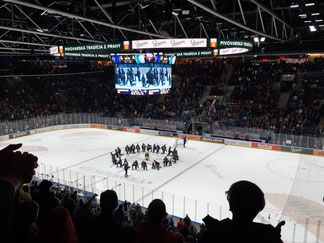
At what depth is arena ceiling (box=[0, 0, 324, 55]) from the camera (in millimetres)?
11461

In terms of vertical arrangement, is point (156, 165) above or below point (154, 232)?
below

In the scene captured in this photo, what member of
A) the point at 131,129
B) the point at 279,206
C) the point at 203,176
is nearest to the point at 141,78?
the point at 203,176

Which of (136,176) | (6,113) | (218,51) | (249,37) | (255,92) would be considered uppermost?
(249,37)

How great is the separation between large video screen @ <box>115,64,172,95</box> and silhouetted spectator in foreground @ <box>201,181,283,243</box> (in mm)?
16676

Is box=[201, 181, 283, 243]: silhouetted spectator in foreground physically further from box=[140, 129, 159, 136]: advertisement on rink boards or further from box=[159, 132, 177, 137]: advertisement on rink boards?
box=[140, 129, 159, 136]: advertisement on rink boards

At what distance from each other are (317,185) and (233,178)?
4687mm

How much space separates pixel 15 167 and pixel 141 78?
1698 centimetres

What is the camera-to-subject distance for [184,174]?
1805 centimetres

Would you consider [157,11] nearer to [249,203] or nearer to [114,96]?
[249,203]

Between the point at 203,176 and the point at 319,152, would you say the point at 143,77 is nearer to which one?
the point at 203,176

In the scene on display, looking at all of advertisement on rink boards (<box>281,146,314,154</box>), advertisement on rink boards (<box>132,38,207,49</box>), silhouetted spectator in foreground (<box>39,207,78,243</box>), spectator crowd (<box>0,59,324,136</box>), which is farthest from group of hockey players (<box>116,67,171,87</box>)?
silhouetted spectator in foreground (<box>39,207,78,243</box>)

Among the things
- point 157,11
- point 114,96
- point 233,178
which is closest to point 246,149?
point 233,178

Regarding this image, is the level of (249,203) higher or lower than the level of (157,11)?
lower

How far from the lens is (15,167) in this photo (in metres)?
1.41
